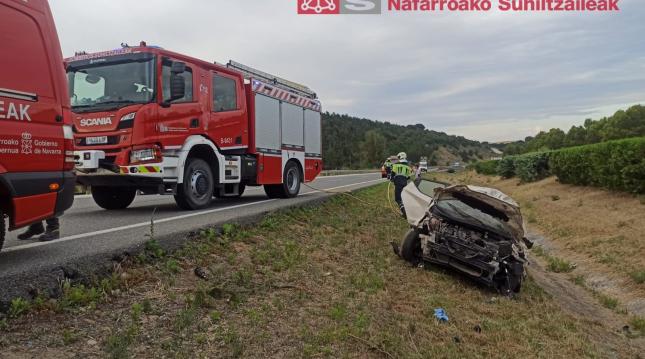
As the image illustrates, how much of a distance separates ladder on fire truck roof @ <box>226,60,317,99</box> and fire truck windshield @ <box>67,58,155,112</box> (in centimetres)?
283

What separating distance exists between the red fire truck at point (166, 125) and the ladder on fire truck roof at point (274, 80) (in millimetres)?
44

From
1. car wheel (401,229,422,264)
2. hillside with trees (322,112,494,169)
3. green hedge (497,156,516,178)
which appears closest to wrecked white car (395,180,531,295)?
car wheel (401,229,422,264)

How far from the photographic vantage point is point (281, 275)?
5770mm

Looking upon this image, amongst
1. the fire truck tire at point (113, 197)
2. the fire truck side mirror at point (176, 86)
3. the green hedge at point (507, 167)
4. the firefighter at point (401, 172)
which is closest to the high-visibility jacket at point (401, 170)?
the firefighter at point (401, 172)

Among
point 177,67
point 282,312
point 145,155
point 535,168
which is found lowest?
point 282,312

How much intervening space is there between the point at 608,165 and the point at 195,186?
13795 millimetres

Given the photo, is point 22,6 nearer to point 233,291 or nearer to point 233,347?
point 233,291

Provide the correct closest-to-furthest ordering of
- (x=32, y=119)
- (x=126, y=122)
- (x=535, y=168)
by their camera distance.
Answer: (x=32, y=119) < (x=126, y=122) < (x=535, y=168)

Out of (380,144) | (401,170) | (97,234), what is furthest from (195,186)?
(380,144)

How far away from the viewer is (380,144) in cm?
9744

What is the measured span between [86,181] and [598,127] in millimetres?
74437

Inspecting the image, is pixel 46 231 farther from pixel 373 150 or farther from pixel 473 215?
pixel 373 150

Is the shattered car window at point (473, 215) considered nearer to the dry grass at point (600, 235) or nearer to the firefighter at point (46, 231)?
the dry grass at point (600, 235)

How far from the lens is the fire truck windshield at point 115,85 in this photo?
25.6 ft
